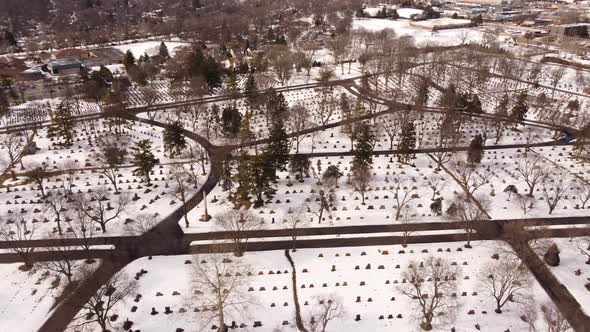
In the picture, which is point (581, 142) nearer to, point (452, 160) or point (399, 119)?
point (452, 160)

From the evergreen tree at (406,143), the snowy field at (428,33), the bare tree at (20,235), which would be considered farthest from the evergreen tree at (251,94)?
the snowy field at (428,33)

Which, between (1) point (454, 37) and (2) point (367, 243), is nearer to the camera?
(2) point (367, 243)

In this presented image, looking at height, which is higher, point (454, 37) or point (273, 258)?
point (454, 37)

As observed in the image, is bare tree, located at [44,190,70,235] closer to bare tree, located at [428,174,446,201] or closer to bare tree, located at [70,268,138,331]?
bare tree, located at [70,268,138,331]

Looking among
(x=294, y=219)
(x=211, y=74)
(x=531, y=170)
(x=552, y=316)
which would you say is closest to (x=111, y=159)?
(x=294, y=219)

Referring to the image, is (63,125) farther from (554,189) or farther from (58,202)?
(554,189)

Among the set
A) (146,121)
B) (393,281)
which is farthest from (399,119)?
(146,121)
